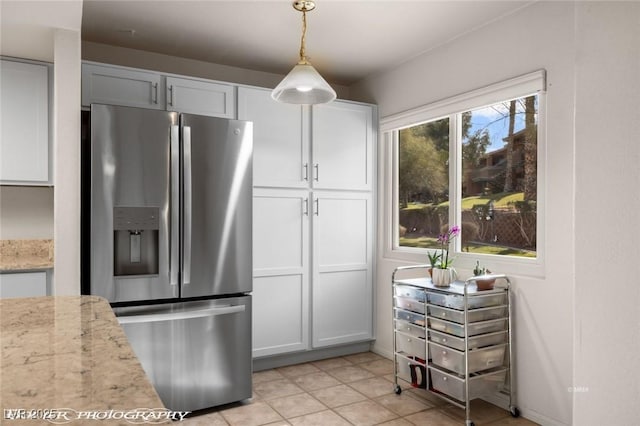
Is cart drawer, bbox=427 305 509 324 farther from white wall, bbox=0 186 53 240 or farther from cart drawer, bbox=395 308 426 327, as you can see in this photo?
white wall, bbox=0 186 53 240

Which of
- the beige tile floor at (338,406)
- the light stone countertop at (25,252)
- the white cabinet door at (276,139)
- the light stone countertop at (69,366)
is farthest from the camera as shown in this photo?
the white cabinet door at (276,139)

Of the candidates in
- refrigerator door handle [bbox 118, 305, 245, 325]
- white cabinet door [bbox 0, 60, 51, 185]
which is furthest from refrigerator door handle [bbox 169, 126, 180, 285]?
white cabinet door [bbox 0, 60, 51, 185]

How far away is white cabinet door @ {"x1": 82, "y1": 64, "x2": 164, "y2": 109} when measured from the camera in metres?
2.93

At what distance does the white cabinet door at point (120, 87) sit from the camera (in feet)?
9.61

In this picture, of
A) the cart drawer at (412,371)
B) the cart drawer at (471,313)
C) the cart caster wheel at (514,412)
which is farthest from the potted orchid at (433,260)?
the cart caster wheel at (514,412)

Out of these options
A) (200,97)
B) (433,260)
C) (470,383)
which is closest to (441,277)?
(433,260)

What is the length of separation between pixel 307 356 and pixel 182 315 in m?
1.42

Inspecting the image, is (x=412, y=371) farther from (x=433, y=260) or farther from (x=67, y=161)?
(x=67, y=161)

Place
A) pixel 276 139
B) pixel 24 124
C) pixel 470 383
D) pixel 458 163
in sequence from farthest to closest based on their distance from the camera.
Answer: pixel 276 139 < pixel 458 163 < pixel 24 124 < pixel 470 383

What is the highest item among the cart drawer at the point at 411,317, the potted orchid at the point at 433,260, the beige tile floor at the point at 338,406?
the potted orchid at the point at 433,260

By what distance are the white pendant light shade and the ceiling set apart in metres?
0.56

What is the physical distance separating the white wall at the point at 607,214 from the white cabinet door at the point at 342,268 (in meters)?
2.35

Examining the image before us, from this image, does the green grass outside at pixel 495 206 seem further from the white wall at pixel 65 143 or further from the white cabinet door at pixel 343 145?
the white wall at pixel 65 143

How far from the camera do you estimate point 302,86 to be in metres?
2.33
